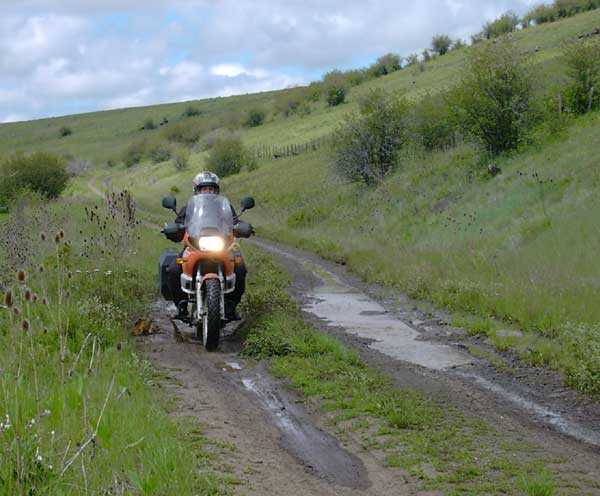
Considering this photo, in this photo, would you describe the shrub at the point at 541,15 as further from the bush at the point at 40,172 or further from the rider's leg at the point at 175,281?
the rider's leg at the point at 175,281

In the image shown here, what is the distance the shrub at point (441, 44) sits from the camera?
8494 centimetres

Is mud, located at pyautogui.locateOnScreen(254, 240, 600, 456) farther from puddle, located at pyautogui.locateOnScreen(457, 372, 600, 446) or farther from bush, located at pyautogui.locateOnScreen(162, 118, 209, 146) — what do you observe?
bush, located at pyautogui.locateOnScreen(162, 118, 209, 146)

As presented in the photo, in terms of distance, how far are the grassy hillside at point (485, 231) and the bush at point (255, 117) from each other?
43.6m

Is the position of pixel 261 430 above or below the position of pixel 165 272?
below

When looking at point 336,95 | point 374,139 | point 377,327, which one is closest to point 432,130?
point 374,139

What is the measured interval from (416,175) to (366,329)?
59.8ft

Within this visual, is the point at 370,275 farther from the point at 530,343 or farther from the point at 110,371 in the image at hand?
the point at 110,371

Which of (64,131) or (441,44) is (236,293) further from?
(64,131)

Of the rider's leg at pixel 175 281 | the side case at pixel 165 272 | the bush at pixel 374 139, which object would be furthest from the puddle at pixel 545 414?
the bush at pixel 374 139

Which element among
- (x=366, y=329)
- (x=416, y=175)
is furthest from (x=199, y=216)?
(x=416, y=175)

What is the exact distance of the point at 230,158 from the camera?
Result: 196 feet

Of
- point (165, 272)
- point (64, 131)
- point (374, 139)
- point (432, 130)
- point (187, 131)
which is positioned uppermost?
point (64, 131)

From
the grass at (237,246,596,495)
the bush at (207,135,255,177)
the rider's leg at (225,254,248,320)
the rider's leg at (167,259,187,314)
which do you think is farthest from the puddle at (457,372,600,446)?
the bush at (207,135,255,177)

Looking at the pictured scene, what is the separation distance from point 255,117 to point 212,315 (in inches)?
3220
